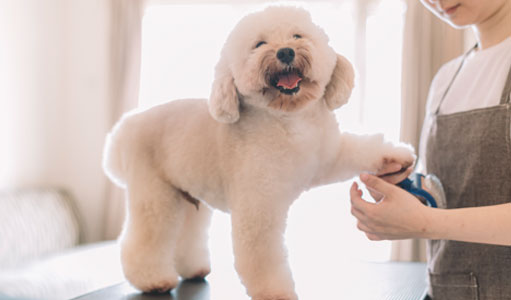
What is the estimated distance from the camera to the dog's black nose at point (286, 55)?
0.73 m

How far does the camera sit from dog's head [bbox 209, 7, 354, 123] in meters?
0.75

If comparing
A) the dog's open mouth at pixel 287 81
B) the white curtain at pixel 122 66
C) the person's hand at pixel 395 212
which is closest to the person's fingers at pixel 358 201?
the person's hand at pixel 395 212

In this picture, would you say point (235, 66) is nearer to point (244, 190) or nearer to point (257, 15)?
point (257, 15)

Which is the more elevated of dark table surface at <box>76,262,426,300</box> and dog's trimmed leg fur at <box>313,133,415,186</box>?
dog's trimmed leg fur at <box>313,133,415,186</box>

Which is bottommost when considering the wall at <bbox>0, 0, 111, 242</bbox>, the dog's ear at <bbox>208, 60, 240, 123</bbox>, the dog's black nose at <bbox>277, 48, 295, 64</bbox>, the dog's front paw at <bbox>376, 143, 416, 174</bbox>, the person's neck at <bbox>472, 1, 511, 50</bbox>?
the wall at <bbox>0, 0, 111, 242</bbox>

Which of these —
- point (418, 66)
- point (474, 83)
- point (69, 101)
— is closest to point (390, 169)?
point (474, 83)

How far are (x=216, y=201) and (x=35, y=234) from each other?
2752 mm

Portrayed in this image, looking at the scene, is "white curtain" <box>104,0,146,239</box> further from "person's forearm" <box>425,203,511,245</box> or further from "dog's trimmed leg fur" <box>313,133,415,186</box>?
"person's forearm" <box>425,203,511,245</box>

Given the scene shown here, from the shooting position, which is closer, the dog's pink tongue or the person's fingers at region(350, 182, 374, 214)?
the dog's pink tongue

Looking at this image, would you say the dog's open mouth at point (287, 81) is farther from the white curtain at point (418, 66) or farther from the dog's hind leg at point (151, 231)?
the white curtain at point (418, 66)

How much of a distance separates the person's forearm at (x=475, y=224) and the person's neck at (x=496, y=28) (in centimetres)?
47

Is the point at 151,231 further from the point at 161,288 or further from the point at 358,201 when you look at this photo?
the point at 358,201

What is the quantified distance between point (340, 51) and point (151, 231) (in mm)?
2357

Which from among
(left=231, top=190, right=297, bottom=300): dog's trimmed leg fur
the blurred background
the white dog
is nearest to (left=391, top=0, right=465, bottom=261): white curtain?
the blurred background
